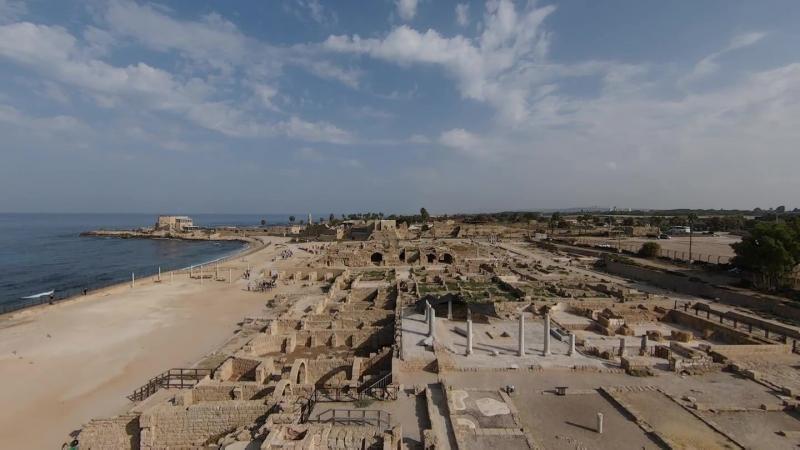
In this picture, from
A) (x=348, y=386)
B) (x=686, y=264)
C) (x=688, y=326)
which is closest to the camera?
(x=348, y=386)

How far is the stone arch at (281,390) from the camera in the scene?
12.2m

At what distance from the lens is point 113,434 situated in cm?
1178

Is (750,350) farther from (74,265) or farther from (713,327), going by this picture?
(74,265)

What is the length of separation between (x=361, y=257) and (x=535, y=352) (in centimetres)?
3132

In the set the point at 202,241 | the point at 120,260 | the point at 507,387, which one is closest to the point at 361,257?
the point at 507,387

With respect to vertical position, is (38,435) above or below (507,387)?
below

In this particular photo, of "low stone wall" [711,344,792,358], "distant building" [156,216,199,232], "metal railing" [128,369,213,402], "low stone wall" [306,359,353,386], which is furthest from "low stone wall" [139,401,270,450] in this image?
"distant building" [156,216,199,232]

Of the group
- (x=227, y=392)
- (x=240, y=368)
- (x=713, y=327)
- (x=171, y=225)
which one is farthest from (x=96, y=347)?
(x=171, y=225)

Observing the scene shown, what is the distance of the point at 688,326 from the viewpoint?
2194 cm

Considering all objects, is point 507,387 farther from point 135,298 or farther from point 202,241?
point 202,241

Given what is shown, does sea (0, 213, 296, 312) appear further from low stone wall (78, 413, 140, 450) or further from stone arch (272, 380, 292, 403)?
stone arch (272, 380, 292, 403)

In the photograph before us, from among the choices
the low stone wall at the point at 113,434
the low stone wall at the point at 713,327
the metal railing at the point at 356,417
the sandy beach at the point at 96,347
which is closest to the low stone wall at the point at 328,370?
the metal railing at the point at 356,417

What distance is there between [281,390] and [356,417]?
3456 millimetres

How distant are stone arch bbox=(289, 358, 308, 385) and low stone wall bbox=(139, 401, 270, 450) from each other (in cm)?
249
